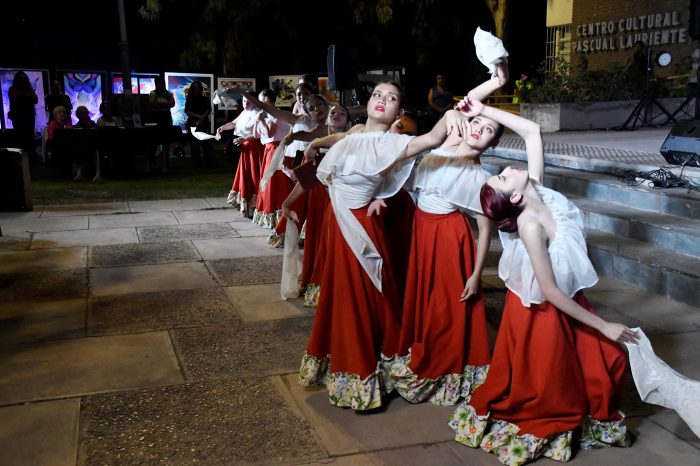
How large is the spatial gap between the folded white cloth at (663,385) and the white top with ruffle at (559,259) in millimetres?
334

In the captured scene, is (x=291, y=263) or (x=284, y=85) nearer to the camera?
(x=291, y=263)

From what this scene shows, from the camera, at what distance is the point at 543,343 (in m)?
3.17

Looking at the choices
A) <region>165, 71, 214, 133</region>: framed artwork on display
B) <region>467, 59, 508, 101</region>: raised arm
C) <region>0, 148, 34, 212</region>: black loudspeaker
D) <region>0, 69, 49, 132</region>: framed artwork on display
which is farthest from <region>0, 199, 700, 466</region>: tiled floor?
<region>0, 69, 49, 132</region>: framed artwork on display

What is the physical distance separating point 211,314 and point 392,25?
1882 cm

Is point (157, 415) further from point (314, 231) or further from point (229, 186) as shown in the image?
point (229, 186)

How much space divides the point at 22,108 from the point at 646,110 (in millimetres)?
13366

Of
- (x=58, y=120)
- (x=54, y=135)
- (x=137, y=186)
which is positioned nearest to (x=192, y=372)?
(x=137, y=186)

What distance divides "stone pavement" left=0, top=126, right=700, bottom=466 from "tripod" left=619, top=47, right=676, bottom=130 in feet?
28.3

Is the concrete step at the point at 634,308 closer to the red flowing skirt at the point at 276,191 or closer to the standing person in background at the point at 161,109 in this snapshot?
the red flowing skirt at the point at 276,191

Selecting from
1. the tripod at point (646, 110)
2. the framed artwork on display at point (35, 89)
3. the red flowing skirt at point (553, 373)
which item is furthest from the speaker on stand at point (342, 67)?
the framed artwork on display at point (35, 89)

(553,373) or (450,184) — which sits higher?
(450,184)

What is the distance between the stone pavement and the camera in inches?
133

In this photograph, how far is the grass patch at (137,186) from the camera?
452 inches

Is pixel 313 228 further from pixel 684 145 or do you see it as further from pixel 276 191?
pixel 684 145
